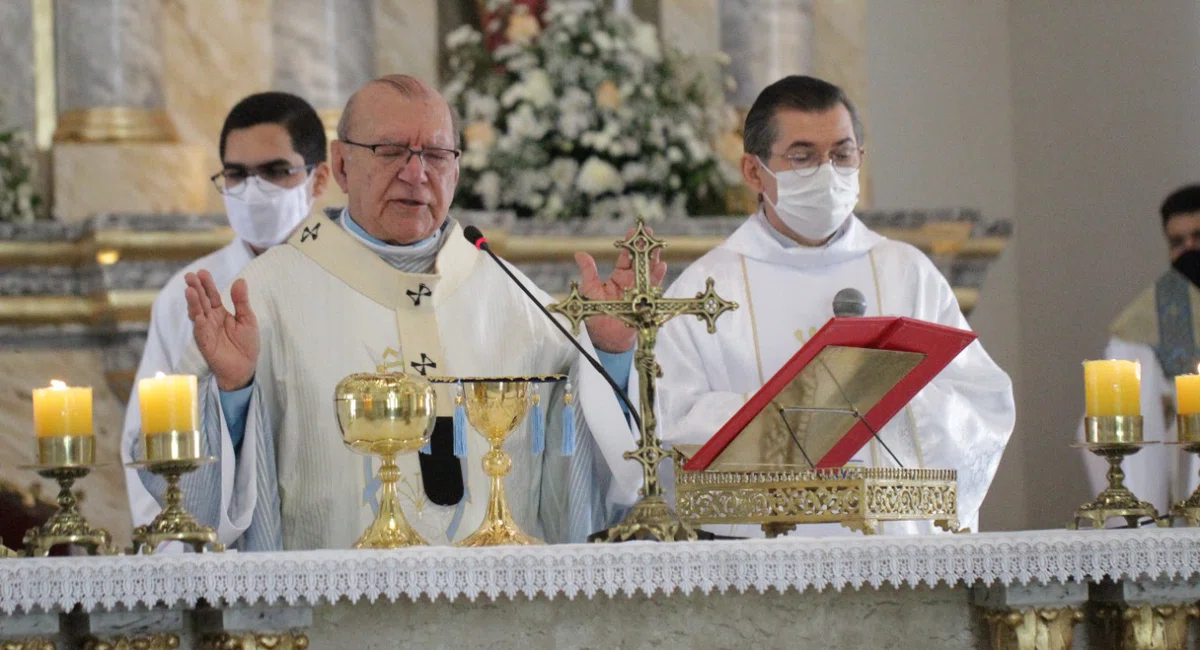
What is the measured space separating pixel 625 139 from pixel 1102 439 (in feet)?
13.1

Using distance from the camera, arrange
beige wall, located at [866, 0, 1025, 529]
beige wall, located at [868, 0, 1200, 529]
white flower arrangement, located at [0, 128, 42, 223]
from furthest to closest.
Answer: beige wall, located at [866, 0, 1025, 529], beige wall, located at [868, 0, 1200, 529], white flower arrangement, located at [0, 128, 42, 223]

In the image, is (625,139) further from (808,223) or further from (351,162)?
(351,162)

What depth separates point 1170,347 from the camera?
753 centimetres

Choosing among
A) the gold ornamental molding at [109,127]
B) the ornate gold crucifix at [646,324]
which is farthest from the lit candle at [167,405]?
the gold ornamental molding at [109,127]

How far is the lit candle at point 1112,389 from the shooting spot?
13.3ft

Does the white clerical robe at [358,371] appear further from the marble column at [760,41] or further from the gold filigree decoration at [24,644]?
the marble column at [760,41]

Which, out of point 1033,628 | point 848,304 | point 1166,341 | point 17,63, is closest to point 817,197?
point 848,304

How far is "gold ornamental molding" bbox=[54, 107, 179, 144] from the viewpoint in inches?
308

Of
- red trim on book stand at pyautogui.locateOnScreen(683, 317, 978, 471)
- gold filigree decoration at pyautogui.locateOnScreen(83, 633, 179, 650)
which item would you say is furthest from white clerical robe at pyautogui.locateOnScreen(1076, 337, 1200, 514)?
gold filigree decoration at pyautogui.locateOnScreen(83, 633, 179, 650)

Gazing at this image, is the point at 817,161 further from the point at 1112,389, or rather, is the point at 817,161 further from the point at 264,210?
the point at 264,210

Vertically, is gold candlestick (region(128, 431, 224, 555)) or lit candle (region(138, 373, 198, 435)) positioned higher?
lit candle (region(138, 373, 198, 435))

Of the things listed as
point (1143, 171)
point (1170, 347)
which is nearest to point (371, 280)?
point (1170, 347)

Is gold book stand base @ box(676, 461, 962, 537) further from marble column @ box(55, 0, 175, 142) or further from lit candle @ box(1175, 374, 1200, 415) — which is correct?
marble column @ box(55, 0, 175, 142)

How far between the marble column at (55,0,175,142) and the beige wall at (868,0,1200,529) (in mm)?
3362
